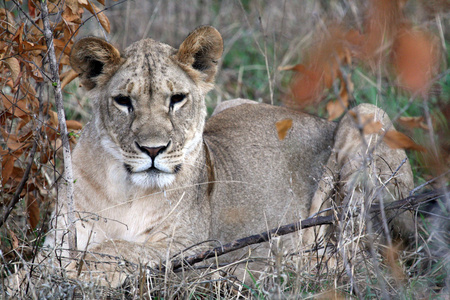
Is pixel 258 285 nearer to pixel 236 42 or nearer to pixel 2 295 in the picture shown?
pixel 2 295

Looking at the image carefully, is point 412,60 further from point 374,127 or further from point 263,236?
point 263,236

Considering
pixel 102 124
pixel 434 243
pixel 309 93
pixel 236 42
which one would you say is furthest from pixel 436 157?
pixel 236 42

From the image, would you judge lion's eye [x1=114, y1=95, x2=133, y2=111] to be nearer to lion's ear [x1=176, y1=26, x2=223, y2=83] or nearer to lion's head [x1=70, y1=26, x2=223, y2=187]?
lion's head [x1=70, y1=26, x2=223, y2=187]

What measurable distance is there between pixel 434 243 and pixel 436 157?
195 cm

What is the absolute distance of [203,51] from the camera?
4.40m

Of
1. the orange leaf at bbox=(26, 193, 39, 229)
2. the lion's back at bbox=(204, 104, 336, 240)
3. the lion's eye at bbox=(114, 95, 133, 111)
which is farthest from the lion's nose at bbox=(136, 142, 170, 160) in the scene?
the orange leaf at bbox=(26, 193, 39, 229)

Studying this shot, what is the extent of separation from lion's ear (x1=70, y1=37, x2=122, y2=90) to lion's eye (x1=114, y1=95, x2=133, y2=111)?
0.27m

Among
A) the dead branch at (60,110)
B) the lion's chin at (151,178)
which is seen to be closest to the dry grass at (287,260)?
the dead branch at (60,110)

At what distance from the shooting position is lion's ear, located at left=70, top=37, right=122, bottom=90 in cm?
400

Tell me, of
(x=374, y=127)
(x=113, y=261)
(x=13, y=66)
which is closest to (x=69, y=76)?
(x=13, y=66)

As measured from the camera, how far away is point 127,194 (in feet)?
13.5

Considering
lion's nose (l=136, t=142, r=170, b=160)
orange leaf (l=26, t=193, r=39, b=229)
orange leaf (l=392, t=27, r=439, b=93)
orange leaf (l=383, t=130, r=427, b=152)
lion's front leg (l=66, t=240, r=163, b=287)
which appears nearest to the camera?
orange leaf (l=392, t=27, r=439, b=93)

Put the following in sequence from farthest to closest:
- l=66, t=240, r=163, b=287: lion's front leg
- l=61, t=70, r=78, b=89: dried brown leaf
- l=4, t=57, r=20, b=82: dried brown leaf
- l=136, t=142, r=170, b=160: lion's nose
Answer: l=61, t=70, r=78, b=89: dried brown leaf → l=4, t=57, r=20, b=82: dried brown leaf → l=136, t=142, r=170, b=160: lion's nose → l=66, t=240, r=163, b=287: lion's front leg

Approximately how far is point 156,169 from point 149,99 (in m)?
0.48
